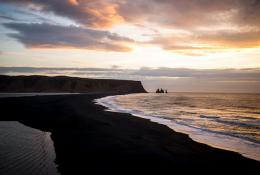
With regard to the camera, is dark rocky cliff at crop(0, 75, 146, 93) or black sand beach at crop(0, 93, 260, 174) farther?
dark rocky cliff at crop(0, 75, 146, 93)

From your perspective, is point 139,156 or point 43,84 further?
point 43,84

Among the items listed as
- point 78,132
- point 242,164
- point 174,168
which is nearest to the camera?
point 174,168

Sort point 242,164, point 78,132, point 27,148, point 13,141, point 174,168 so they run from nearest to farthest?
point 174,168, point 242,164, point 27,148, point 13,141, point 78,132

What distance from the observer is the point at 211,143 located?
13.8 meters

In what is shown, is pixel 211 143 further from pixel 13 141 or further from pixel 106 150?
pixel 13 141

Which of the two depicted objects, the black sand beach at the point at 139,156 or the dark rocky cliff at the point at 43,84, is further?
the dark rocky cliff at the point at 43,84

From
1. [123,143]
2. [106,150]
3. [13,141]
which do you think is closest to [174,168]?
[106,150]

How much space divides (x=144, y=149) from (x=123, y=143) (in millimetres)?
1550

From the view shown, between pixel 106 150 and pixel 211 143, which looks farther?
pixel 211 143

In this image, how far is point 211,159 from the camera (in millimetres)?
10203

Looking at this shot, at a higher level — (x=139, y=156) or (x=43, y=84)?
(x=139, y=156)

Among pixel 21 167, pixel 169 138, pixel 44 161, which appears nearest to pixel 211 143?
pixel 169 138

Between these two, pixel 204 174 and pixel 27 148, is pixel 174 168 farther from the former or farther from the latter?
pixel 27 148

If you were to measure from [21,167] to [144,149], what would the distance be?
525 cm
